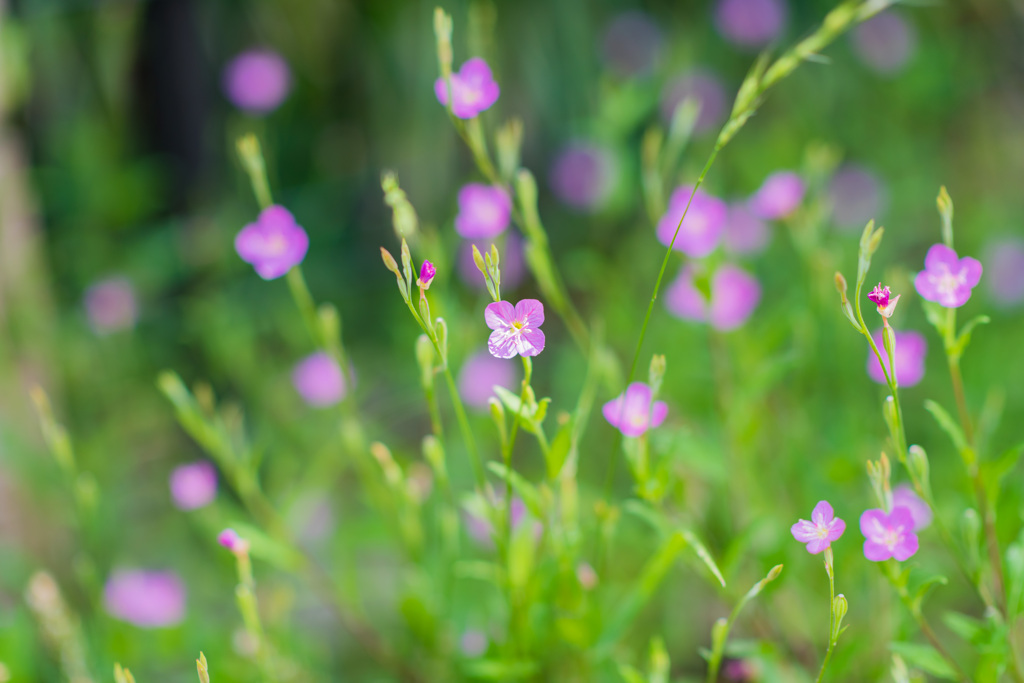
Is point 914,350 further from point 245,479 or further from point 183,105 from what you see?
point 183,105

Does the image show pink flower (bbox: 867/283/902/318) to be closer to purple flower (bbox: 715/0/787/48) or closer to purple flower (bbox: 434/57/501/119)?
purple flower (bbox: 434/57/501/119)

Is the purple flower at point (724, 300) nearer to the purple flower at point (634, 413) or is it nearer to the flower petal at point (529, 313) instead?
the purple flower at point (634, 413)

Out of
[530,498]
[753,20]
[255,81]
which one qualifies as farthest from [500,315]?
[753,20]

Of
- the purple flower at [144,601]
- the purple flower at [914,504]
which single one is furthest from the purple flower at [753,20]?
the purple flower at [144,601]

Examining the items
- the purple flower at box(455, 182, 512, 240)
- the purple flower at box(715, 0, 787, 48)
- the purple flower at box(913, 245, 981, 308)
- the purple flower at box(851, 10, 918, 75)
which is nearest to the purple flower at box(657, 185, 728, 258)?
the purple flower at box(455, 182, 512, 240)

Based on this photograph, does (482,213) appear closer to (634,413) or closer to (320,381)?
(634,413)

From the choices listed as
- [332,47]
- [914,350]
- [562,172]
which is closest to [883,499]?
[914,350]
